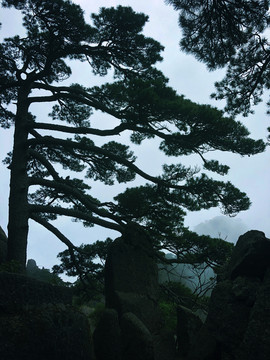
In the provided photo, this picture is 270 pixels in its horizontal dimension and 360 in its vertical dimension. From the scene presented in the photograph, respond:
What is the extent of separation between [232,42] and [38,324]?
20.9 feet

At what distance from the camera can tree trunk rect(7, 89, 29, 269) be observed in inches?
320

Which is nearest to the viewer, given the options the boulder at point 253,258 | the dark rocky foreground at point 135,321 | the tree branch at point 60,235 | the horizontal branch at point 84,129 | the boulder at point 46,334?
the boulder at point 46,334

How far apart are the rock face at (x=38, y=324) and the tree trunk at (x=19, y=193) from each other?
3.84 meters

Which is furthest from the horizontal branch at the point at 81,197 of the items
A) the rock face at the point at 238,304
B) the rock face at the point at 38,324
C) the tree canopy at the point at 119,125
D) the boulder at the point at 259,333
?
the boulder at the point at 259,333

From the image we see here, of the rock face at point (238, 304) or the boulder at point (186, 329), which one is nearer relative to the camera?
the rock face at point (238, 304)

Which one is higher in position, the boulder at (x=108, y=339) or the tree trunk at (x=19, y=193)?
the tree trunk at (x=19, y=193)

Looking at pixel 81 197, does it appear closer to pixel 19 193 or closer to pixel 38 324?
pixel 19 193

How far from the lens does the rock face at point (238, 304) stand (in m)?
4.41

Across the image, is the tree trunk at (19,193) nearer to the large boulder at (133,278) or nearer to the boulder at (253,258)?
the large boulder at (133,278)

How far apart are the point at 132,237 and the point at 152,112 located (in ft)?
10.8

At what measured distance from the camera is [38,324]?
3637 millimetres

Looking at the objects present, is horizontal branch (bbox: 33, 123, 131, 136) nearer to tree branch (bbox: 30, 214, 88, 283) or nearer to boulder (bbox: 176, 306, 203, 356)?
tree branch (bbox: 30, 214, 88, 283)

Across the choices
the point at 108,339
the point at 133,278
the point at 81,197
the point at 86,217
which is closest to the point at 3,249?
the point at 81,197

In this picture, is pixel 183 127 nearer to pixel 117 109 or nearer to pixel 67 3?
pixel 117 109
